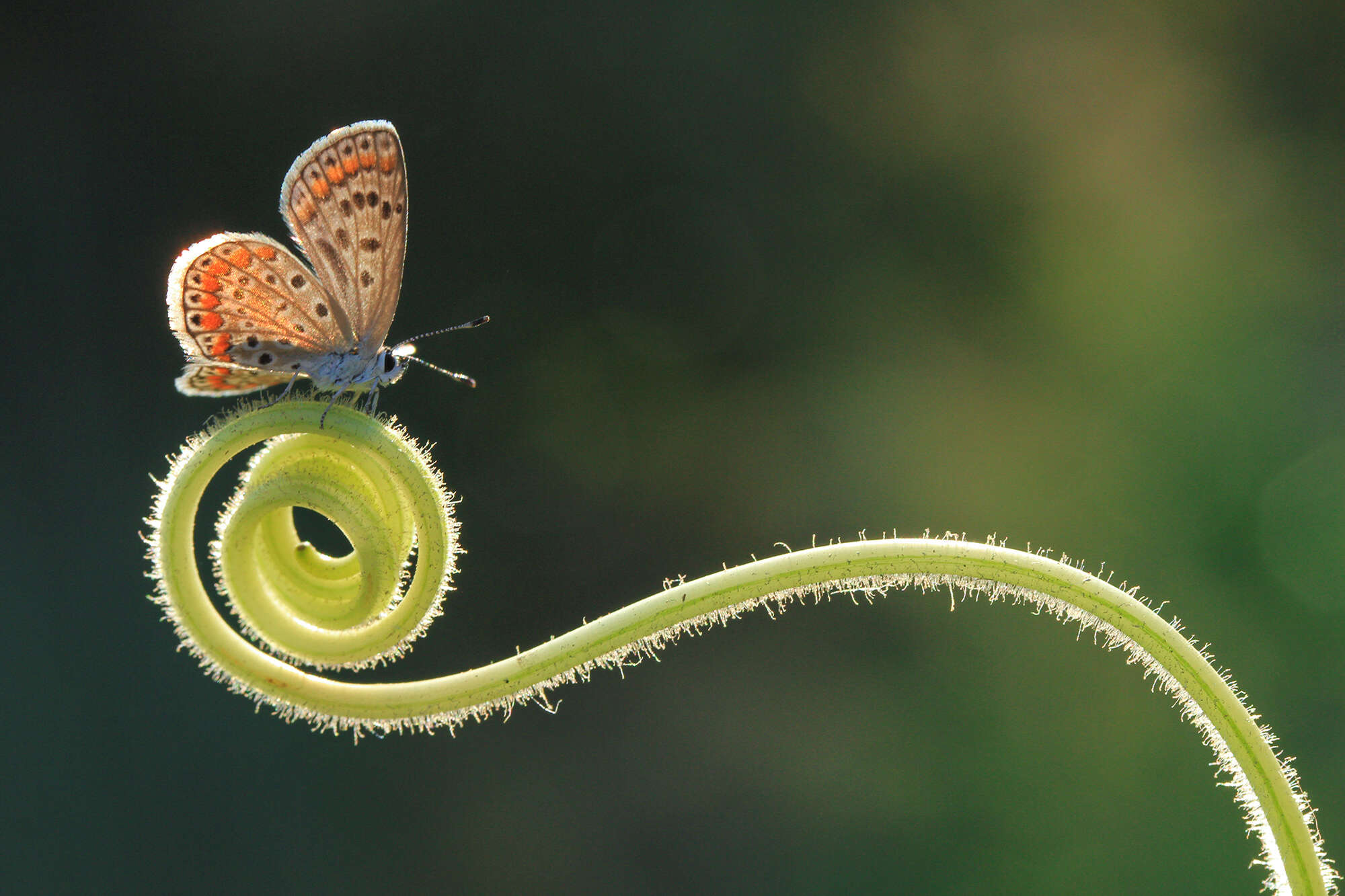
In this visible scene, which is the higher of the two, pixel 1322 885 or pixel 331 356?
pixel 331 356

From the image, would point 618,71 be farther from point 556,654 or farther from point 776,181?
point 556,654

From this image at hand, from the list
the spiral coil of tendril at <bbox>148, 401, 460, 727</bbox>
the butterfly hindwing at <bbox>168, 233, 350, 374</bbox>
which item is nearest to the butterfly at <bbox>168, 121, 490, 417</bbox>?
the butterfly hindwing at <bbox>168, 233, 350, 374</bbox>

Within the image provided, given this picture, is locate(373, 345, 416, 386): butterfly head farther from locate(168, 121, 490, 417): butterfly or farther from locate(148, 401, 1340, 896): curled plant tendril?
locate(148, 401, 1340, 896): curled plant tendril

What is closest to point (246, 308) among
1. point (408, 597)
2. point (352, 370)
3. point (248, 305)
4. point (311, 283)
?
point (248, 305)

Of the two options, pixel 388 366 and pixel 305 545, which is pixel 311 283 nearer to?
pixel 388 366

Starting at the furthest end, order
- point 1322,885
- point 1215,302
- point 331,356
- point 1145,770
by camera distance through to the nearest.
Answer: point 1215,302
point 1145,770
point 331,356
point 1322,885

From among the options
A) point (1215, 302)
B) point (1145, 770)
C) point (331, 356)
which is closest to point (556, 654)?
point (331, 356)
